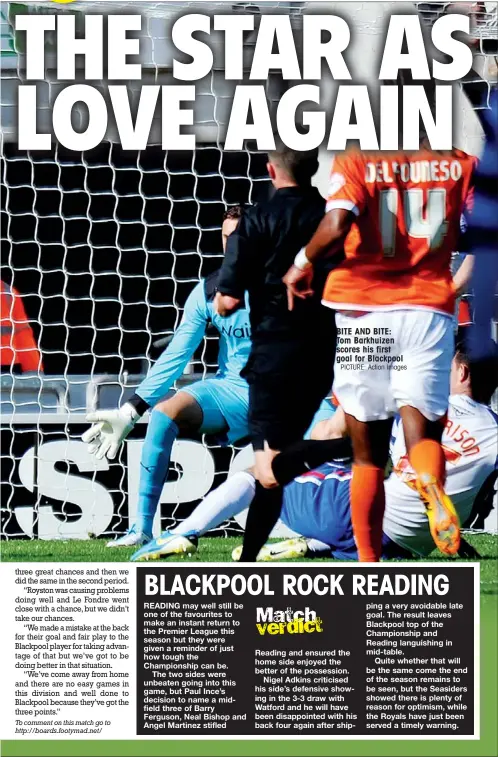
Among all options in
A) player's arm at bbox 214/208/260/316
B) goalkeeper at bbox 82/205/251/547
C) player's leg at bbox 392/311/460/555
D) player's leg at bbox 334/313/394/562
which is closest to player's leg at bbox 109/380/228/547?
goalkeeper at bbox 82/205/251/547

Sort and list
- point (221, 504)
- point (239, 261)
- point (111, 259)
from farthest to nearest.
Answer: point (111, 259) < point (221, 504) < point (239, 261)

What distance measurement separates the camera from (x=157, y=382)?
123 inches

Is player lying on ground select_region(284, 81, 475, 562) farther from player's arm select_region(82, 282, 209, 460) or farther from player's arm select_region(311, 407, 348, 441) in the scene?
player's arm select_region(82, 282, 209, 460)

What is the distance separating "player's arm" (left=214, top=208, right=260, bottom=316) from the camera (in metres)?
2.96

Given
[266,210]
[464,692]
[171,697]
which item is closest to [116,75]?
[266,210]

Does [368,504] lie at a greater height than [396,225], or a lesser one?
lesser

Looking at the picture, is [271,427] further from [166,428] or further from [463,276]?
[463,276]

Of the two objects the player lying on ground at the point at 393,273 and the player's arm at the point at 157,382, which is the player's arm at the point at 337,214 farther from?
the player's arm at the point at 157,382

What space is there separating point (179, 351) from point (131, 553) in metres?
0.59

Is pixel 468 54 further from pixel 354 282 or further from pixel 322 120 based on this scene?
pixel 354 282

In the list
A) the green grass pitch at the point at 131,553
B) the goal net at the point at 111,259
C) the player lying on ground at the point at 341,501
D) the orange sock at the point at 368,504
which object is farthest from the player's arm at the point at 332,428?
the green grass pitch at the point at 131,553

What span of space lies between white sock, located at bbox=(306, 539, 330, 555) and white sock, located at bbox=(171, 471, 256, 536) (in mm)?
207

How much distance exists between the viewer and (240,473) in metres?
3.07
